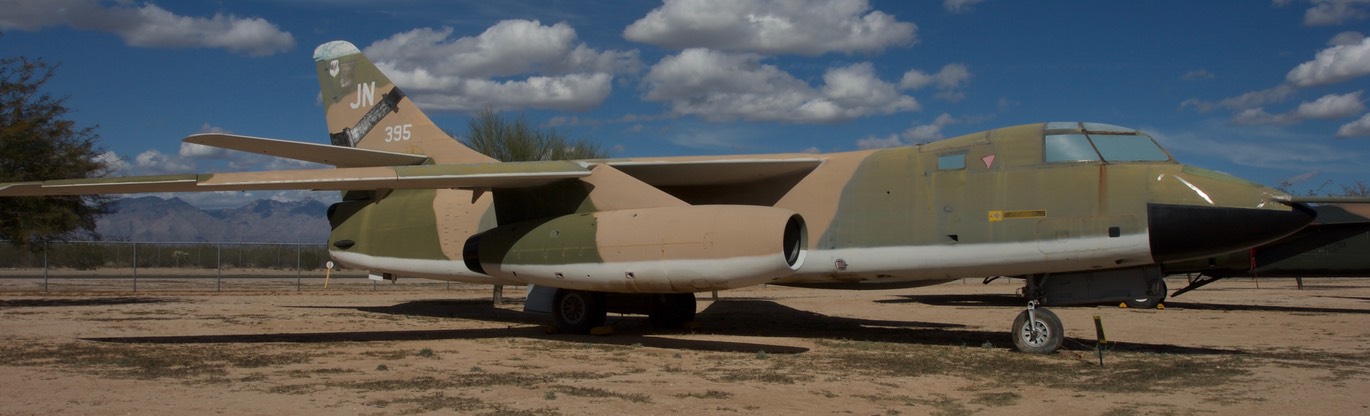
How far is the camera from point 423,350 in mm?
11172

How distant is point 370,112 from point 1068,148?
11.0 m

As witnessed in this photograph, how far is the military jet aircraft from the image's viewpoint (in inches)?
399

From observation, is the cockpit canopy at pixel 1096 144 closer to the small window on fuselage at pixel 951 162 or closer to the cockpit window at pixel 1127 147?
the cockpit window at pixel 1127 147

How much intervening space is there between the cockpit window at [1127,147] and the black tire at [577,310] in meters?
6.53

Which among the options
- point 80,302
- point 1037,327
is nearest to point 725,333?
point 1037,327

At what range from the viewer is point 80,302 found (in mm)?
20656

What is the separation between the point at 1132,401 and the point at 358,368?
6.69m

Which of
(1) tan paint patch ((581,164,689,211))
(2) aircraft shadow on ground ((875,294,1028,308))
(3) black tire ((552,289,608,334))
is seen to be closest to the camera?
(1) tan paint patch ((581,164,689,211))

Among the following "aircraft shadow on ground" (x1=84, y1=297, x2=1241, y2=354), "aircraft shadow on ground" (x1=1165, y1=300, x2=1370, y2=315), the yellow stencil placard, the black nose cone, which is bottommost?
"aircraft shadow on ground" (x1=1165, y1=300, x2=1370, y2=315)

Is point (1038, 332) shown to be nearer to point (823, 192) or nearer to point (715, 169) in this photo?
point (823, 192)

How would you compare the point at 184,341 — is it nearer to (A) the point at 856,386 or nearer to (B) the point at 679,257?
(B) the point at 679,257

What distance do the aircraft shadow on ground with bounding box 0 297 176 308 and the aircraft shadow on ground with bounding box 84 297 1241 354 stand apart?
5149 mm

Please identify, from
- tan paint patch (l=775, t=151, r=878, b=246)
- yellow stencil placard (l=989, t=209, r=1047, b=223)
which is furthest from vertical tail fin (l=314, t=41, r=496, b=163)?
yellow stencil placard (l=989, t=209, r=1047, b=223)

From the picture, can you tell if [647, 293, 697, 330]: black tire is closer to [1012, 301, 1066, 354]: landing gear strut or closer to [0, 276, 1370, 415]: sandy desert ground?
[0, 276, 1370, 415]: sandy desert ground
